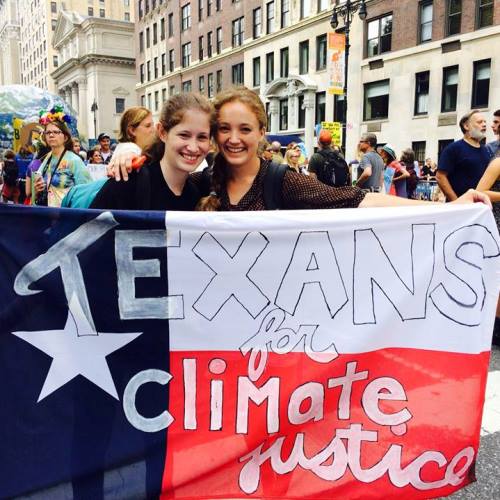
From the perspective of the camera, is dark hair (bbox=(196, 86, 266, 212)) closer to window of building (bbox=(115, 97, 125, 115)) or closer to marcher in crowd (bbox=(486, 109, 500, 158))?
marcher in crowd (bbox=(486, 109, 500, 158))

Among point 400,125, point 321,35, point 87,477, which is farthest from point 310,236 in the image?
point 321,35

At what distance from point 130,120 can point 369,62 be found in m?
25.6

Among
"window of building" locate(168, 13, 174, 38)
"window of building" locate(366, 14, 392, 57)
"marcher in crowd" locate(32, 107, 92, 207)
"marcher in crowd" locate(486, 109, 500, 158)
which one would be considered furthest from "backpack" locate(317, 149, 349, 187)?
"window of building" locate(168, 13, 174, 38)

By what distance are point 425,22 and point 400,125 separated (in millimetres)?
4703

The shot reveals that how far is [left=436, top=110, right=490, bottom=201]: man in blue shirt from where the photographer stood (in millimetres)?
5816

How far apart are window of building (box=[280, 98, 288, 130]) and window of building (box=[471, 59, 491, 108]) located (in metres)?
12.9

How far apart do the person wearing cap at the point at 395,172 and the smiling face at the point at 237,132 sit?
7898 mm

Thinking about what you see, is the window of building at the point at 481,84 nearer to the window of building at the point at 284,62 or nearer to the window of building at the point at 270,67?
the window of building at the point at 284,62

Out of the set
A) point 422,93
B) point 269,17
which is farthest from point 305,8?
point 422,93

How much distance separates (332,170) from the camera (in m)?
7.56

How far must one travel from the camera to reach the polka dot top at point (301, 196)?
2.50 metres

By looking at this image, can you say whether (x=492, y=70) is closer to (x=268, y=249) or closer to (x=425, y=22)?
(x=425, y=22)

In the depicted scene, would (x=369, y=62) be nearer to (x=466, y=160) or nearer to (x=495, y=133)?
(x=495, y=133)

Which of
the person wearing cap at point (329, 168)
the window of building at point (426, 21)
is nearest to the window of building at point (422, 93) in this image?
the window of building at point (426, 21)
